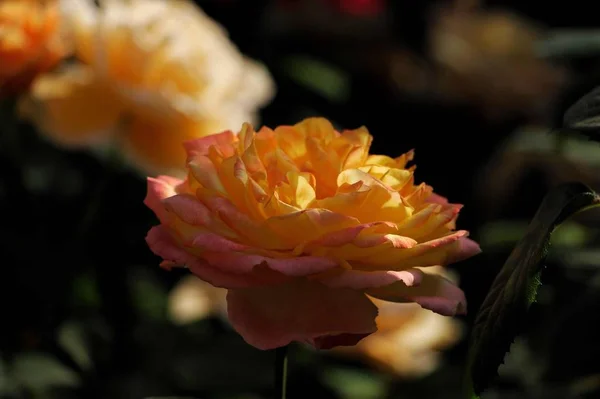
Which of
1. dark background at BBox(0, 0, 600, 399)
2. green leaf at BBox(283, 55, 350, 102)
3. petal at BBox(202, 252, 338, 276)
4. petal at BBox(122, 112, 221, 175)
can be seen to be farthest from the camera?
green leaf at BBox(283, 55, 350, 102)

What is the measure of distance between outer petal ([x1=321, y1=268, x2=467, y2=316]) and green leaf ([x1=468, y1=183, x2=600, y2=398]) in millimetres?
16

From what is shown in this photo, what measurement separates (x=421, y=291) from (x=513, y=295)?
4cm

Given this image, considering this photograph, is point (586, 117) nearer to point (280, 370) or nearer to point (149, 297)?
point (280, 370)

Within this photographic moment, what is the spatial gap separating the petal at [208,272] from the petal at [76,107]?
19.0 inches

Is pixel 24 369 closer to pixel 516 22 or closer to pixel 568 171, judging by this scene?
pixel 568 171

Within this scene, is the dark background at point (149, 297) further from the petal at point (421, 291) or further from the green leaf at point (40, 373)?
the petal at point (421, 291)

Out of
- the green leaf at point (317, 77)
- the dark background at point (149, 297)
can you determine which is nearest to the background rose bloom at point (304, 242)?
the dark background at point (149, 297)

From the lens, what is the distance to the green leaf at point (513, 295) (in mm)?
395

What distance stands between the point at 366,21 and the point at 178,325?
100 cm

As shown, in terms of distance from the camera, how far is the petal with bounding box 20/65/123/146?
89 cm

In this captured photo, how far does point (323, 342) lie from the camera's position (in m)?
0.42

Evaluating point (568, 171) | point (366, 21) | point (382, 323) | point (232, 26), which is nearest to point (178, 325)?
point (382, 323)

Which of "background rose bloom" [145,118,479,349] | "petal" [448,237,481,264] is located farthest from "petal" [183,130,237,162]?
"petal" [448,237,481,264]

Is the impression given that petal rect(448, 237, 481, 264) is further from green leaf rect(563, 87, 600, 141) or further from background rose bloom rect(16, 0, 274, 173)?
background rose bloom rect(16, 0, 274, 173)
